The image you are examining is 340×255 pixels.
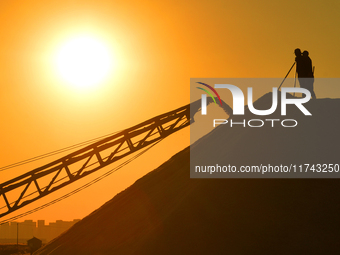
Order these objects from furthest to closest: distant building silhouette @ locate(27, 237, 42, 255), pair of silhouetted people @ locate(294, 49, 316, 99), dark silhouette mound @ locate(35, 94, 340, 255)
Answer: distant building silhouette @ locate(27, 237, 42, 255)
pair of silhouetted people @ locate(294, 49, 316, 99)
dark silhouette mound @ locate(35, 94, 340, 255)

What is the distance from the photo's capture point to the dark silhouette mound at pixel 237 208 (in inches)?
444

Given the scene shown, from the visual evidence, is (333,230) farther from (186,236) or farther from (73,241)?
(73,241)

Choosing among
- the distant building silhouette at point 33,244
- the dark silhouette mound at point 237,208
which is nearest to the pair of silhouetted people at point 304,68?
the dark silhouette mound at point 237,208

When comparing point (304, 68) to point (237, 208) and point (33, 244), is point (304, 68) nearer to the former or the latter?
point (237, 208)

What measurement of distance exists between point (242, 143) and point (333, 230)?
5.54 metres

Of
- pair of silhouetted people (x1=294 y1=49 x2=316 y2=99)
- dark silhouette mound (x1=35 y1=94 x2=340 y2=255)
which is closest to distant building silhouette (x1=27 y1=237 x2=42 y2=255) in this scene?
dark silhouette mound (x1=35 y1=94 x2=340 y2=255)

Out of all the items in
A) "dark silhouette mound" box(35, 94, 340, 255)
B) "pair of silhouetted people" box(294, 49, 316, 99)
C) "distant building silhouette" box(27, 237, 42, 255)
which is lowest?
"distant building silhouette" box(27, 237, 42, 255)

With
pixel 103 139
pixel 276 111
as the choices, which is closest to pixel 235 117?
pixel 276 111

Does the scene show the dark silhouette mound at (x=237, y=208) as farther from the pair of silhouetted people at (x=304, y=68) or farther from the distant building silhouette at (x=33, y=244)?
the distant building silhouette at (x=33, y=244)

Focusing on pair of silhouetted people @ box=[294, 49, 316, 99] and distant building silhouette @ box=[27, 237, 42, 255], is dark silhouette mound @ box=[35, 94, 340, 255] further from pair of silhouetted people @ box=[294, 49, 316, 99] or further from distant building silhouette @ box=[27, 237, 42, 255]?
distant building silhouette @ box=[27, 237, 42, 255]

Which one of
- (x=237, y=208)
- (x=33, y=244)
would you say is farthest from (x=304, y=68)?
(x=33, y=244)

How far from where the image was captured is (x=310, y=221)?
1189 cm

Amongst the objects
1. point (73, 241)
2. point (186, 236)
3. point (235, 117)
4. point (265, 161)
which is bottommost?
point (73, 241)

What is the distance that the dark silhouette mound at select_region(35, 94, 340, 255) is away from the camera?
1127 cm
